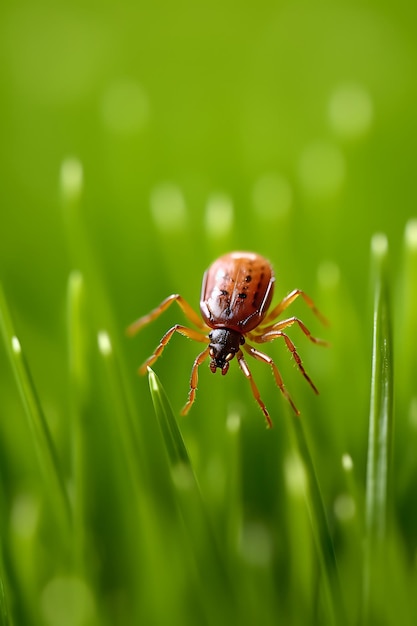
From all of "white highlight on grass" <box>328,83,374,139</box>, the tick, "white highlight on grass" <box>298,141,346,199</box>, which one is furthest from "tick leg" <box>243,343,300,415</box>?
"white highlight on grass" <box>328,83,374,139</box>

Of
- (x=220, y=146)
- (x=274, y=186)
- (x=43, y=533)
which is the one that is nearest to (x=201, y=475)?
(x=43, y=533)

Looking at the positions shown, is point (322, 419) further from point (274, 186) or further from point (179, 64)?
point (179, 64)

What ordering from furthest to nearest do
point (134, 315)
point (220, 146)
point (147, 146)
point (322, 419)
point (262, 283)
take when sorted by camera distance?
point (220, 146)
point (147, 146)
point (134, 315)
point (262, 283)
point (322, 419)

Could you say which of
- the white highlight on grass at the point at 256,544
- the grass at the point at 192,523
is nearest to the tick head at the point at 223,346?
the grass at the point at 192,523

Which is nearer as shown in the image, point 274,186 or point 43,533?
point 43,533

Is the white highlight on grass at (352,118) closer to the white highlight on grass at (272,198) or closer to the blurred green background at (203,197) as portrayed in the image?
the blurred green background at (203,197)

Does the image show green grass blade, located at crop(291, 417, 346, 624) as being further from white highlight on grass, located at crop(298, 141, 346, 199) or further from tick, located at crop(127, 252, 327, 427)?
white highlight on grass, located at crop(298, 141, 346, 199)
